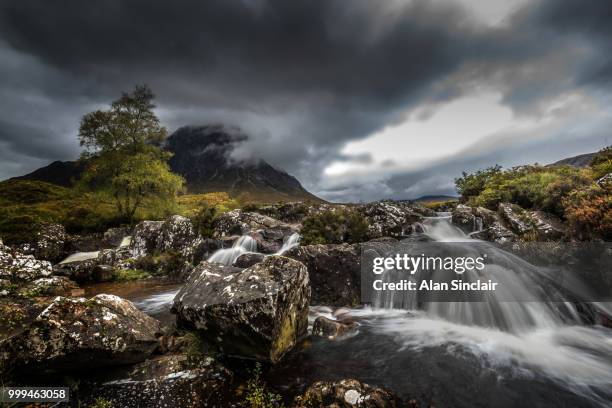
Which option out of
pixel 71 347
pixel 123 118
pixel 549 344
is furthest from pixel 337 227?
pixel 123 118

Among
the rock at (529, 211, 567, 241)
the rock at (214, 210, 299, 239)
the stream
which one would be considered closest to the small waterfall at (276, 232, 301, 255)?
the rock at (214, 210, 299, 239)

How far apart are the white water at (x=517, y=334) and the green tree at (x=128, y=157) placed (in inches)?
1068

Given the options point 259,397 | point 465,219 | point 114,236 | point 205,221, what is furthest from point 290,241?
point 114,236

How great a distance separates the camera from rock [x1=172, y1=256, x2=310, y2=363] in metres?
6.04

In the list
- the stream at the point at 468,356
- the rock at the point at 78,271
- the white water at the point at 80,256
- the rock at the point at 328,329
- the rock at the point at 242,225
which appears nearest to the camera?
the stream at the point at 468,356

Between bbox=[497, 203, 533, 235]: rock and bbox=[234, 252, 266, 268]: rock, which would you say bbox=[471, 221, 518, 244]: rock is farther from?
bbox=[234, 252, 266, 268]: rock

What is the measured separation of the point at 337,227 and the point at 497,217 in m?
10.2

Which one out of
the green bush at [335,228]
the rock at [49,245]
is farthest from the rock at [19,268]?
the green bush at [335,228]

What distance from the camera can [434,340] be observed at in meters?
8.05

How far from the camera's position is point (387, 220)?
19641 mm

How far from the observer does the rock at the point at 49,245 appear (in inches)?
854

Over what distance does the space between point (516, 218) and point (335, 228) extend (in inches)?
411

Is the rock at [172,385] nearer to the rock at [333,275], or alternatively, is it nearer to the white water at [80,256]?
the rock at [333,275]

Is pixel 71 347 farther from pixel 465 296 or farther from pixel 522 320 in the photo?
pixel 522 320
